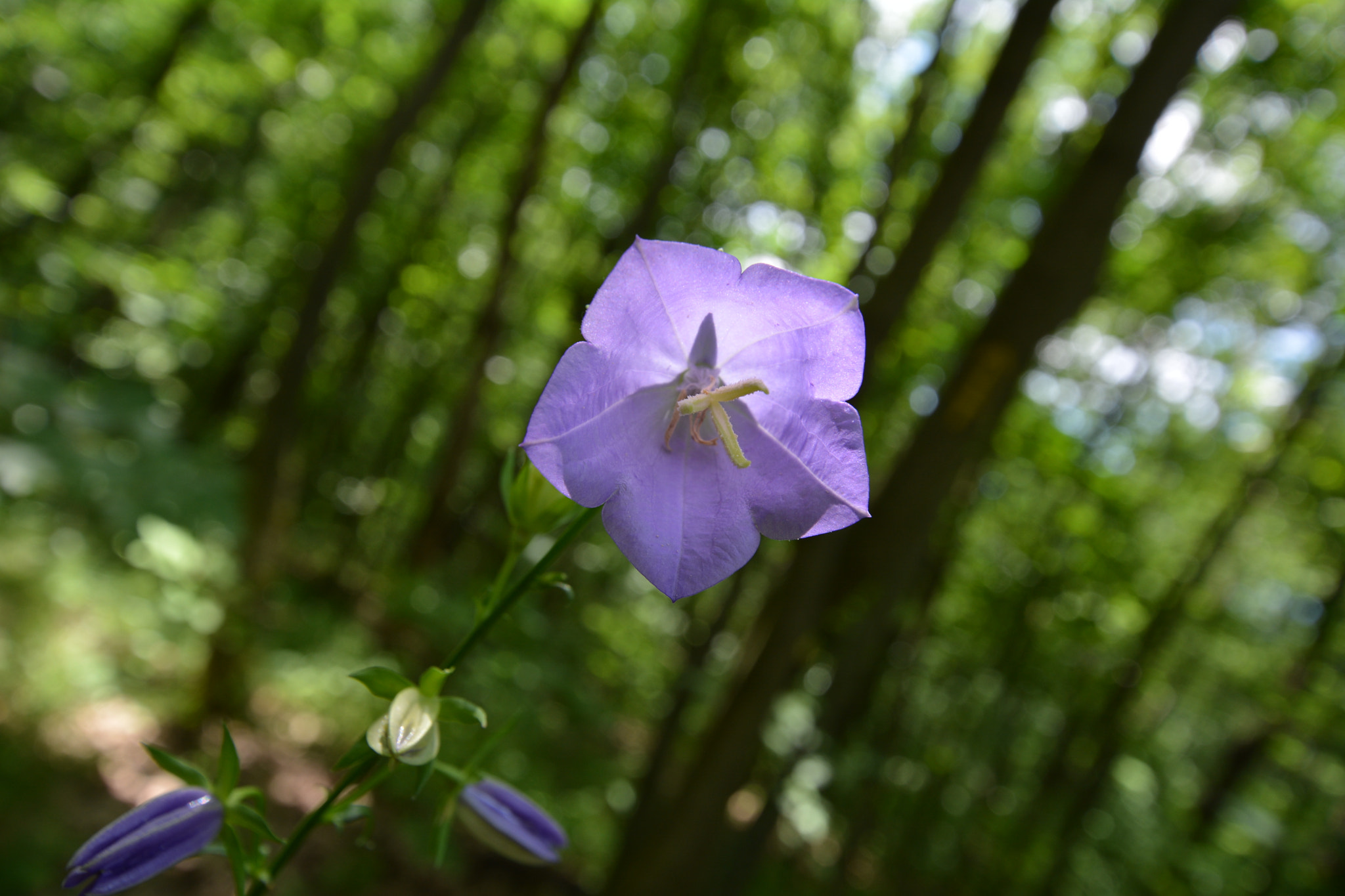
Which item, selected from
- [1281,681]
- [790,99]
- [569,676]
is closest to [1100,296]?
[790,99]

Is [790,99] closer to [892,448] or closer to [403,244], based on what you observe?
[892,448]

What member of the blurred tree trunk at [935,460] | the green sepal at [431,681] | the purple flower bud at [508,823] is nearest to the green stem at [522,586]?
the green sepal at [431,681]

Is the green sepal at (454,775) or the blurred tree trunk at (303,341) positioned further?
the blurred tree trunk at (303,341)

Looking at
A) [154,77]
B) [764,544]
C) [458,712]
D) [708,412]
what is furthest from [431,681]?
[154,77]

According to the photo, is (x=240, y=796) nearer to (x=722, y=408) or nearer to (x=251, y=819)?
(x=251, y=819)

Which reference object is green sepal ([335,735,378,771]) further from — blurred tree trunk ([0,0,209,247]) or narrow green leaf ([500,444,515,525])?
blurred tree trunk ([0,0,209,247])

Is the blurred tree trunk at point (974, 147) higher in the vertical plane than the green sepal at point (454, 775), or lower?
higher

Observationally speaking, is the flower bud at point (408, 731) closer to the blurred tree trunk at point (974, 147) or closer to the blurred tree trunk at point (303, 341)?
the blurred tree trunk at point (974, 147)
